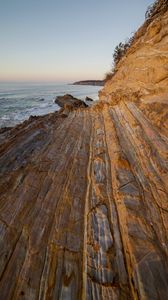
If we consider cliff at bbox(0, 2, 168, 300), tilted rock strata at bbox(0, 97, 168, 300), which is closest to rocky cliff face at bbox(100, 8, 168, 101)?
cliff at bbox(0, 2, 168, 300)

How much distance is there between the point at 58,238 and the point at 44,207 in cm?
59

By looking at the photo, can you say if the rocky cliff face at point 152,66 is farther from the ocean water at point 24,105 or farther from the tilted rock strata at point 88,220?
the ocean water at point 24,105

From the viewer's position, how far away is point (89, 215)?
2.46 meters

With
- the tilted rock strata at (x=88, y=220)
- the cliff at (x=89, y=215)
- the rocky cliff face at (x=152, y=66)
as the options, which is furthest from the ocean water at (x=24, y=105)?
the tilted rock strata at (x=88, y=220)

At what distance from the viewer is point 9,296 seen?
→ 1674 millimetres

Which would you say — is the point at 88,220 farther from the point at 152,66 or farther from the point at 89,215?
the point at 152,66

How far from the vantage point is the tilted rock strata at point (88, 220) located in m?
1.72

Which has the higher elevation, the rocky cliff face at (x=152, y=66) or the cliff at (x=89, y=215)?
the rocky cliff face at (x=152, y=66)

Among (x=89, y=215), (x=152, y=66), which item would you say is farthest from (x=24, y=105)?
(x=89, y=215)

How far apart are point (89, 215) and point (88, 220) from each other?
9 centimetres

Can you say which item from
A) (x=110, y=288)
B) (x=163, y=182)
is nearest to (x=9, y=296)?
(x=110, y=288)

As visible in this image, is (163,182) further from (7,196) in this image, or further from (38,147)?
(38,147)

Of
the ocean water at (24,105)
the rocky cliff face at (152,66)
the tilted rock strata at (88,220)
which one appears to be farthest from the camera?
the ocean water at (24,105)

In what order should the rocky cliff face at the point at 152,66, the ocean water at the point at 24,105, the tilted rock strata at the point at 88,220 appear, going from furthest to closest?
the ocean water at the point at 24,105, the rocky cliff face at the point at 152,66, the tilted rock strata at the point at 88,220
